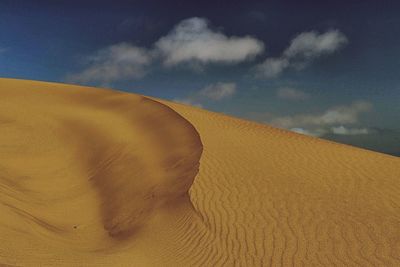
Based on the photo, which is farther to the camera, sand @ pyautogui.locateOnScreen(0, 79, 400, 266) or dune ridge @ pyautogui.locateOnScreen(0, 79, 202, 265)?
dune ridge @ pyautogui.locateOnScreen(0, 79, 202, 265)

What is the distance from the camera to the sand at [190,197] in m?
7.60

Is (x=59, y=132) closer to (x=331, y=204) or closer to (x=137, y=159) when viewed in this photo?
(x=137, y=159)

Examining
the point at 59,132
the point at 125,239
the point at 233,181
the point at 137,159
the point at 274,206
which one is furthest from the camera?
the point at 59,132

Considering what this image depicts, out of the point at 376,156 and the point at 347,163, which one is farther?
the point at 376,156

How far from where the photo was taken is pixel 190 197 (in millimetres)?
9828

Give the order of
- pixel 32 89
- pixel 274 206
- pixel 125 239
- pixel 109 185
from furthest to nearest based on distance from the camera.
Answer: pixel 32 89
pixel 109 185
pixel 274 206
pixel 125 239

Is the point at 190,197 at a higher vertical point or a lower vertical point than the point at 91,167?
higher

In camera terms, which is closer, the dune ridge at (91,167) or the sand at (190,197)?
the sand at (190,197)

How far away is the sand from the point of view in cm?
760

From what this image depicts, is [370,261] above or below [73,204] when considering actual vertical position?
above

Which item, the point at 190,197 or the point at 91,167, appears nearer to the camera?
the point at 190,197

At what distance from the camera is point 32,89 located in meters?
27.0

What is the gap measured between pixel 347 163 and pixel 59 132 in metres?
11.9

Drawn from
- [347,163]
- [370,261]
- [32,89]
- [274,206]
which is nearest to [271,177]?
[274,206]
